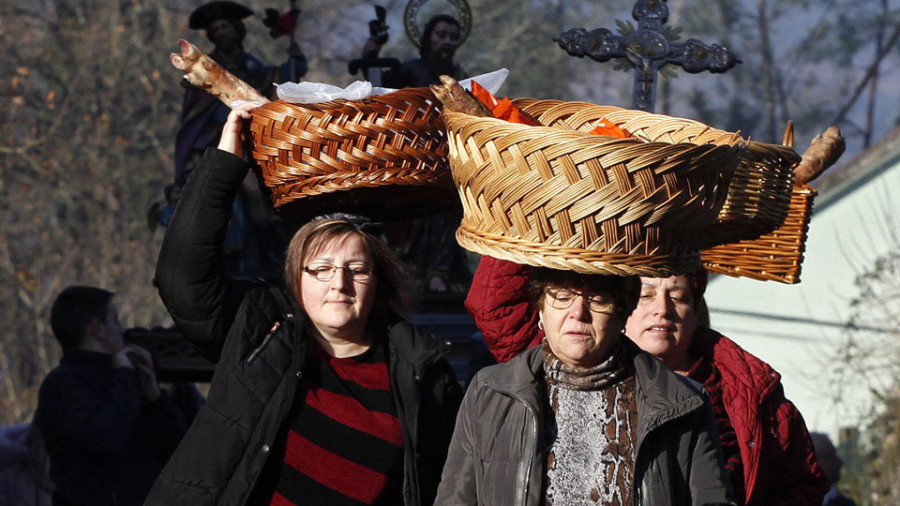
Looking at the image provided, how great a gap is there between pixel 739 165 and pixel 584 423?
756mm

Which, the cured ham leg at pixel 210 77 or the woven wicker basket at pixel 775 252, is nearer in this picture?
the cured ham leg at pixel 210 77

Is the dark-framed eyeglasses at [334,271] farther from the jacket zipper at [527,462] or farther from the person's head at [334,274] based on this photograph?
the jacket zipper at [527,462]

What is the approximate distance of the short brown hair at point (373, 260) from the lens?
312cm

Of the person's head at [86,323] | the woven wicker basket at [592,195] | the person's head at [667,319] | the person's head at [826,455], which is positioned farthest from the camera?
the person's head at [826,455]

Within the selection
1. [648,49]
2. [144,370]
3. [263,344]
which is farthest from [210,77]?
[144,370]

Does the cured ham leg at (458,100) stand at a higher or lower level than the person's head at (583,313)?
higher

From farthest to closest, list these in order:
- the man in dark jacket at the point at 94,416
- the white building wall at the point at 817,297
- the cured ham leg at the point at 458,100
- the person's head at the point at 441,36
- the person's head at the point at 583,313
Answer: the white building wall at the point at 817,297, the person's head at the point at 441,36, the man in dark jacket at the point at 94,416, the cured ham leg at the point at 458,100, the person's head at the point at 583,313

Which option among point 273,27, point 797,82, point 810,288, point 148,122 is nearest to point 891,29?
point 797,82

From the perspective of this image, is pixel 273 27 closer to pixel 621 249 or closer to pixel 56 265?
pixel 621 249

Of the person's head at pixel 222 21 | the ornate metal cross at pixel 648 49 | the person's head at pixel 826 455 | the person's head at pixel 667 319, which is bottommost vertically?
the person's head at pixel 826 455

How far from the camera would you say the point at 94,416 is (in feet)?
16.1

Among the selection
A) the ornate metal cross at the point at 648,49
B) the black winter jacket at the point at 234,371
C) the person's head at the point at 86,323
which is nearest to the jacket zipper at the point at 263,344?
the black winter jacket at the point at 234,371

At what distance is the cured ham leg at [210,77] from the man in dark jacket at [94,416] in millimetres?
2137

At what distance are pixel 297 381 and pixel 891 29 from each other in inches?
1046
